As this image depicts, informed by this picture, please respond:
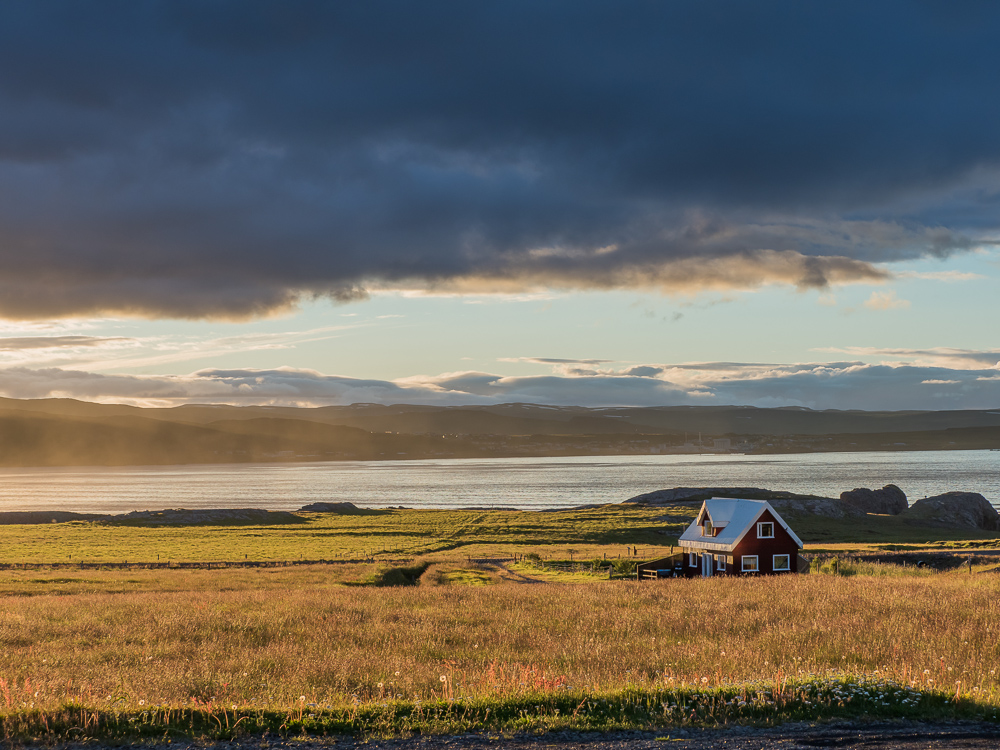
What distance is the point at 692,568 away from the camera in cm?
4538

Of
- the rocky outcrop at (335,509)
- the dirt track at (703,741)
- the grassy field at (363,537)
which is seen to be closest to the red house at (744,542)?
the grassy field at (363,537)

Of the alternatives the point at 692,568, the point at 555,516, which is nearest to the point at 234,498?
the point at 555,516

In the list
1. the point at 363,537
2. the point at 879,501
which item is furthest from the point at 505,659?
the point at 879,501

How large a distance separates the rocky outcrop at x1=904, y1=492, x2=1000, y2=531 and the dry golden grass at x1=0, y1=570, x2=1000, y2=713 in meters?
80.7

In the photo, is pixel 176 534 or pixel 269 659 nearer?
pixel 269 659

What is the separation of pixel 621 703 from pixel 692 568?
37028mm

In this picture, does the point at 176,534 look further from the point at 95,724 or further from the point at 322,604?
the point at 95,724

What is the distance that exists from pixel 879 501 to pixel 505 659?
11052 centimetres

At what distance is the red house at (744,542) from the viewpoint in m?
42.7

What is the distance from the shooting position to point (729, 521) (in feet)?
144

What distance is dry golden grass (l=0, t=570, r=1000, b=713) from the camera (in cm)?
1211

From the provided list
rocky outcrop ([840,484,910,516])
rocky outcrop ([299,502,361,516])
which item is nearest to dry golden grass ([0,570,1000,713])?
rocky outcrop ([840,484,910,516])

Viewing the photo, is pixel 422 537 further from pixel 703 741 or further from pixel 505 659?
pixel 703 741

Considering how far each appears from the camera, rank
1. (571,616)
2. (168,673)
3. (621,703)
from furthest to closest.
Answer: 1. (571,616)
2. (168,673)
3. (621,703)
